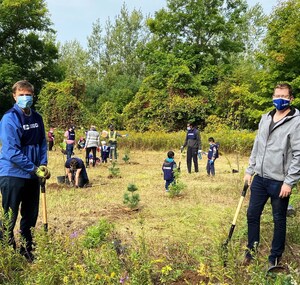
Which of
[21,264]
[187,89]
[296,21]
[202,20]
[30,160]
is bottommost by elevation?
[21,264]

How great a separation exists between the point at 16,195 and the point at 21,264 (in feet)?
2.65

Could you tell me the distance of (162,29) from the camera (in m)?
31.1

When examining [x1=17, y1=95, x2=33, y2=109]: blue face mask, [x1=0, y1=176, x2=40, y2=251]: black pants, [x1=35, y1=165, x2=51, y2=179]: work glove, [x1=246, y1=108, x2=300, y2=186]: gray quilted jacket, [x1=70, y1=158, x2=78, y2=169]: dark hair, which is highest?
[x1=17, y1=95, x2=33, y2=109]: blue face mask

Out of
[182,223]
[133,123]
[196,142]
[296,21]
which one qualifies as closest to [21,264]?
[182,223]

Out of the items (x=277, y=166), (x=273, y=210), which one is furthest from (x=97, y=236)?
(x=277, y=166)

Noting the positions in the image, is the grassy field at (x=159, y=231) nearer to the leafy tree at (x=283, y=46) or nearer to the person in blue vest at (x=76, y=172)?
the person in blue vest at (x=76, y=172)

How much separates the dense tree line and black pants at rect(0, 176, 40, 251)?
19847 mm

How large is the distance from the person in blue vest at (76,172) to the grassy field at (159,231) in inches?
10.7

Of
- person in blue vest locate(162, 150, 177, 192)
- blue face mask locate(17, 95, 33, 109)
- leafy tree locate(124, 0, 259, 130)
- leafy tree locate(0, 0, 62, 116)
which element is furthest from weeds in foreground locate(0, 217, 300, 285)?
leafy tree locate(0, 0, 62, 116)

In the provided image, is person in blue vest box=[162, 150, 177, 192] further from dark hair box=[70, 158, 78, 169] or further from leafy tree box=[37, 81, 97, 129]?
leafy tree box=[37, 81, 97, 129]

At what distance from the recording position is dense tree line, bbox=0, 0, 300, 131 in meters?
23.6

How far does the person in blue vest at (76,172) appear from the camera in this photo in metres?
9.25

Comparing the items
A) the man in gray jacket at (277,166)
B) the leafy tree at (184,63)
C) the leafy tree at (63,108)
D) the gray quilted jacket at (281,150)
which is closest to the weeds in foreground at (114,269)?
the man in gray jacket at (277,166)

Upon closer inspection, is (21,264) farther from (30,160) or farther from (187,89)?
(187,89)
